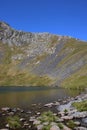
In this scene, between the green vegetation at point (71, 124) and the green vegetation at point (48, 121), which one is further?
the green vegetation at point (71, 124)

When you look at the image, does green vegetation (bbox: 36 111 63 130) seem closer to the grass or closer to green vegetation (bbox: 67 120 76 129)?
green vegetation (bbox: 67 120 76 129)

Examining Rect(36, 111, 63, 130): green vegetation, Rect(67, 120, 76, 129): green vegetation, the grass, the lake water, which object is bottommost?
Rect(67, 120, 76, 129): green vegetation

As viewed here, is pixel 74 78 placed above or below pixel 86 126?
above

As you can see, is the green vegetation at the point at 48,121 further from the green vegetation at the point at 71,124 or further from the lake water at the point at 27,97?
the lake water at the point at 27,97

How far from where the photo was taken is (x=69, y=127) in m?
47.6

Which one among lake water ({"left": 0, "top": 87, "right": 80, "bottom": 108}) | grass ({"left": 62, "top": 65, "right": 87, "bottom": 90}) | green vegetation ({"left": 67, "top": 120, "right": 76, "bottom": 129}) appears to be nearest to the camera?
green vegetation ({"left": 67, "top": 120, "right": 76, "bottom": 129})

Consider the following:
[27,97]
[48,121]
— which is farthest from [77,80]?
[48,121]

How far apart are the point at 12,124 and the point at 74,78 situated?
13005 centimetres

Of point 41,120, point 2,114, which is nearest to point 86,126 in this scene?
point 41,120

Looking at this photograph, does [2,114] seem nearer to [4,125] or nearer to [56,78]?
[4,125]

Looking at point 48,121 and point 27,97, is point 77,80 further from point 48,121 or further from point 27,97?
point 48,121

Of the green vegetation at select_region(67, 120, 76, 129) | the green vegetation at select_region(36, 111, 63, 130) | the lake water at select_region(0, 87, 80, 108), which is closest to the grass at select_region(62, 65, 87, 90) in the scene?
the lake water at select_region(0, 87, 80, 108)

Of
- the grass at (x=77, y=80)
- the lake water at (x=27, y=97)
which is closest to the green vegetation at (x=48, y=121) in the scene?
the lake water at (x=27, y=97)

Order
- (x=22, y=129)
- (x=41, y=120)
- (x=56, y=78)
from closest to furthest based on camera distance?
(x=22, y=129), (x=41, y=120), (x=56, y=78)
